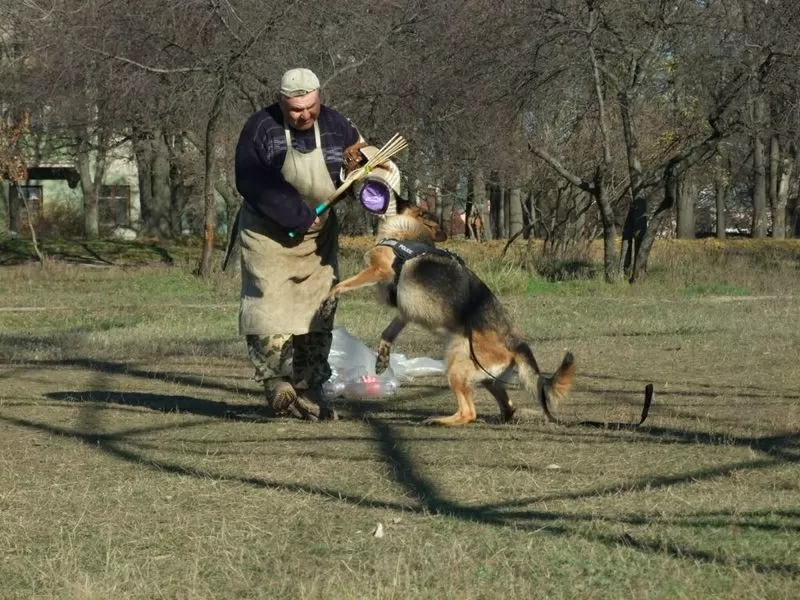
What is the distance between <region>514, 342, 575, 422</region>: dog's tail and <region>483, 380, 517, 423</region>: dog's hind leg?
0.76 feet

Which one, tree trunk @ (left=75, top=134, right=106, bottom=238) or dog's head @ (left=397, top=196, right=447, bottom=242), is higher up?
tree trunk @ (left=75, top=134, right=106, bottom=238)

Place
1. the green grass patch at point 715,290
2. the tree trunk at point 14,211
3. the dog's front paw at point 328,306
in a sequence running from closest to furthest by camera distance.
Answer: the dog's front paw at point 328,306
the green grass patch at point 715,290
the tree trunk at point 14,211

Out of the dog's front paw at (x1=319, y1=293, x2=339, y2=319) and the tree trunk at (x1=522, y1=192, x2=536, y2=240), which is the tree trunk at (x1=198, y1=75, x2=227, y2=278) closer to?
the tree trunk at (x1=522, y1=192, x2=536, y2=240)

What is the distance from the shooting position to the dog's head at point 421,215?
7.50m

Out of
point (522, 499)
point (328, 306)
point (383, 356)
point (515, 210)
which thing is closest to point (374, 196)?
point (328, 306)

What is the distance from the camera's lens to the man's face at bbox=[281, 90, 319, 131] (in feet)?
23.1

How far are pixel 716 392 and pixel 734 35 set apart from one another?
12.0 meters

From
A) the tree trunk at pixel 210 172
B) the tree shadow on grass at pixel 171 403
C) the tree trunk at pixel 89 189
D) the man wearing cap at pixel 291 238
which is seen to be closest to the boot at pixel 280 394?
the man wearing cap at pixel 291 238

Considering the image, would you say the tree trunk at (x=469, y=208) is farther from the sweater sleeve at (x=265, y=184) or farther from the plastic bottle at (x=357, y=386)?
the sweater sleeve at (x=265, y=184)

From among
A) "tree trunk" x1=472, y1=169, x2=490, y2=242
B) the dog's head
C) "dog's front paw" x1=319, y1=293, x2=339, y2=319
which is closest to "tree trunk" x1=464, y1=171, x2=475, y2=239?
"tree trunk" x1=472, y1=169, x2=490, y2=242

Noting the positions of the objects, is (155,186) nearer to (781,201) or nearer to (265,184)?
(781,201)

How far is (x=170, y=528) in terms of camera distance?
15.7ft

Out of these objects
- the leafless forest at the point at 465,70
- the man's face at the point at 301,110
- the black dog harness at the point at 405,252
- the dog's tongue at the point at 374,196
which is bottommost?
the black dog harness at the point at 405,252

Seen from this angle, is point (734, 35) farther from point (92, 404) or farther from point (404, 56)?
point (92, 404)
